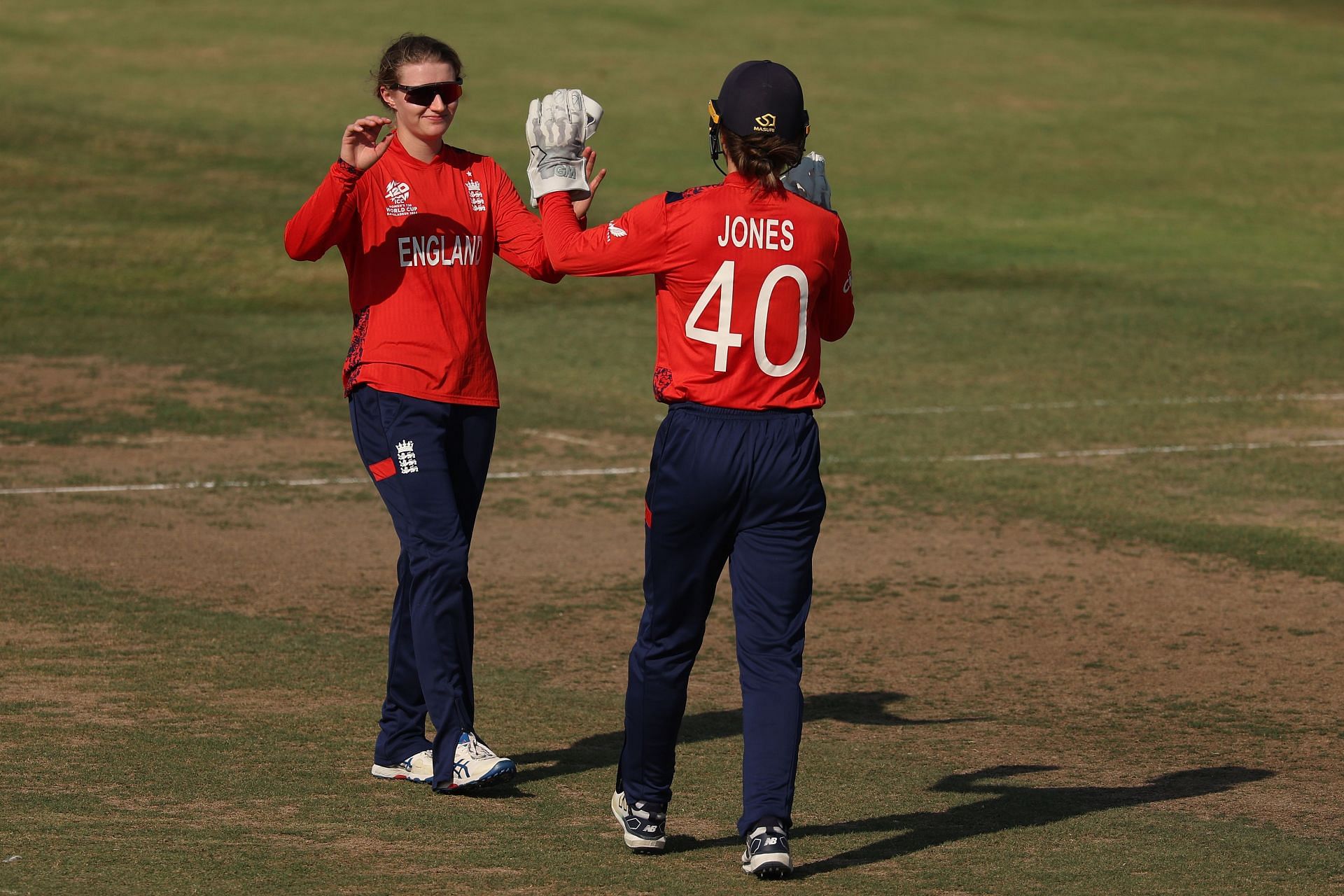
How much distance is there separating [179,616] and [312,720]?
190 centimetres

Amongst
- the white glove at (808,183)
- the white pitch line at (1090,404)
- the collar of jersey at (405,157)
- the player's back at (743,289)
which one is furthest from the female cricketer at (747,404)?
the white pitch line at (1090,404)

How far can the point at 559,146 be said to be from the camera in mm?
6078

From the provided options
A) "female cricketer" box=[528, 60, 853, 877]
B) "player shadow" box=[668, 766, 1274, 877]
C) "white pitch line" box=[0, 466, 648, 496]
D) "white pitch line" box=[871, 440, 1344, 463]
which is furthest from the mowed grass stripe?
"white pitch line" box=[871, 440, 1344, 463]

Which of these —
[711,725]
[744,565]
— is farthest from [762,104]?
[711,725]

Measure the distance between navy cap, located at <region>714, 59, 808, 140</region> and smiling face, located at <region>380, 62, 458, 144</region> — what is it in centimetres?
142

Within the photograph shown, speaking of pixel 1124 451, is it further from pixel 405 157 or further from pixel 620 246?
pixel 620 246

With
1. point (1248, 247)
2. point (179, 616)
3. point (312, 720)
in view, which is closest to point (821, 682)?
point (312, 720)

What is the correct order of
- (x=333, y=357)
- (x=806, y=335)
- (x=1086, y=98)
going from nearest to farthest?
(x=806, y=335)
(x=333, y=357)
(x=1086, y=98)

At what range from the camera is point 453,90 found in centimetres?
683

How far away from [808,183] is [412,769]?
91.7 inches

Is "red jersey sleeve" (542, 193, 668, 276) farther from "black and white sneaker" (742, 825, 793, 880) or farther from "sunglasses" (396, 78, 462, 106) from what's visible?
"black and white sneaker" (742, 825, 793, 880)

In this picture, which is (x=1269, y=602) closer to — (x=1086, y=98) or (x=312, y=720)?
(x=312, y=720)

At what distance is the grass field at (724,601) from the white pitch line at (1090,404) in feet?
0.25

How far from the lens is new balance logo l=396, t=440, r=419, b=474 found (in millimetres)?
6617
